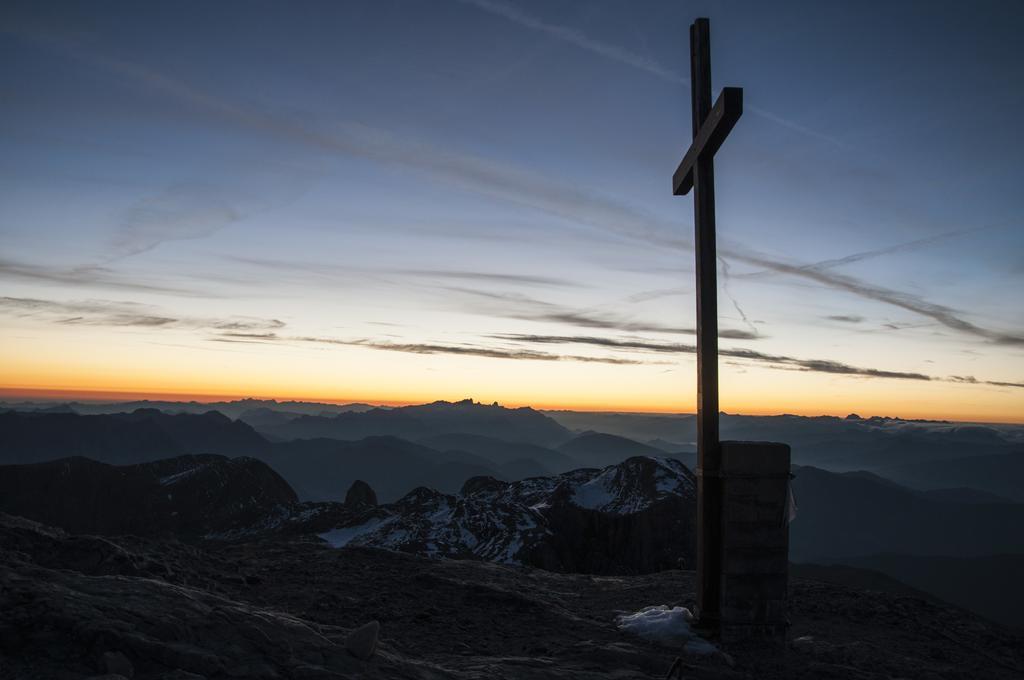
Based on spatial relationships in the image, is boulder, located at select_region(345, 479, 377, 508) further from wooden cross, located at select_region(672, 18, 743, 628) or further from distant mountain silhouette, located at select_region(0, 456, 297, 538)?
wooden cross, located at select_region(672, 18, 743, 628)

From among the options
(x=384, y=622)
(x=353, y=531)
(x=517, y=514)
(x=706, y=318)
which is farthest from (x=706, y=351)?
(x=353, y=531)

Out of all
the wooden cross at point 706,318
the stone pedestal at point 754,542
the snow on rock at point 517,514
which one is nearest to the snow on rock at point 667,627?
the wooden cross at point 706,318

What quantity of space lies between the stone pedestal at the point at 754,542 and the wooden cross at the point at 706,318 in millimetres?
171

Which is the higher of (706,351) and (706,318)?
(706,318)

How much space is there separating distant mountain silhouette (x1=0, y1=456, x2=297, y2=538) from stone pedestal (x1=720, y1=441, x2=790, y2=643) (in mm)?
156884

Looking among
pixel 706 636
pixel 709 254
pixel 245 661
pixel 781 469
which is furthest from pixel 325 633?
pixel 709 254

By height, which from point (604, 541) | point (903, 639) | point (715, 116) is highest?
point (715, 116)

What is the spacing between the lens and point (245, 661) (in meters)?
5.76

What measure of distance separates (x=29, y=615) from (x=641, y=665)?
21.2 ft

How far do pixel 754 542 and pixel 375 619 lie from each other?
18.1ft

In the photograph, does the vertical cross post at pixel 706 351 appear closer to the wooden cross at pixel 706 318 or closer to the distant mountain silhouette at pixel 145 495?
the wooden cross at pixel 706 318

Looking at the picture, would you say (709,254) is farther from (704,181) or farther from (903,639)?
(903,639)

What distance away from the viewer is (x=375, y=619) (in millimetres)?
8852

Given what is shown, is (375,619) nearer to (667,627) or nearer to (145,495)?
(667,627)
